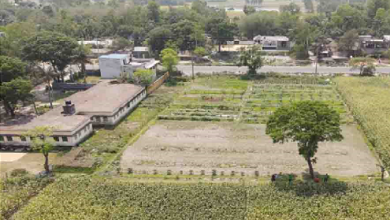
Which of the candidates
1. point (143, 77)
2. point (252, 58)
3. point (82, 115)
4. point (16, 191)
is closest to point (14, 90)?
point (82, 115)

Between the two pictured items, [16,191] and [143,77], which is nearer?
[16,191]

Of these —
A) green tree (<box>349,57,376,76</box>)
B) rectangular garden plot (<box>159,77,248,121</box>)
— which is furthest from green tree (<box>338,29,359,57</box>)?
rectangular garden plot (<box>159,77,248,121</box>)

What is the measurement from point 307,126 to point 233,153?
7904 mm

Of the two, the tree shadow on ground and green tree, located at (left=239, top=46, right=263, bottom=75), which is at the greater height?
green tree, located at (left=239, top=46, right=263, bottom=75)

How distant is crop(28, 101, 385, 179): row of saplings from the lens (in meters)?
24.2

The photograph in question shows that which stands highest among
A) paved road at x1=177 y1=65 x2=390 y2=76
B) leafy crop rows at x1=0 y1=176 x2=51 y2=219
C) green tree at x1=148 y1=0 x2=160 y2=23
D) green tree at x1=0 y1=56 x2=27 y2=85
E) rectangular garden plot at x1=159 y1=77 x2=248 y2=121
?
green tree at x1=148 y1=0 x2=160 y2=23

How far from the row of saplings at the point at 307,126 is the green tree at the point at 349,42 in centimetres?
4847

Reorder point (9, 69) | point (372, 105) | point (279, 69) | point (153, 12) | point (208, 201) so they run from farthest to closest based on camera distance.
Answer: point (153, 12), point (279, 69), point (9, 69), point (372, 105), point (208, 201)

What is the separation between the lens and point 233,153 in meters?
30.4

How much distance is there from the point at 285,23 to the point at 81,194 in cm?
7493

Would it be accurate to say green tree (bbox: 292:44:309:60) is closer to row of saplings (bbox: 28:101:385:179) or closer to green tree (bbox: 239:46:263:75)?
green tree (bbox: 239:46:263:75)

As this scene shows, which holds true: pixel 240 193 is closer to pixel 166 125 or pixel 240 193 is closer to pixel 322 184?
pixel 322 184

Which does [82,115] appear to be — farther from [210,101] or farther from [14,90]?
[210,101]

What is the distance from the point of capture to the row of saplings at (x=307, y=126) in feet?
79.5
